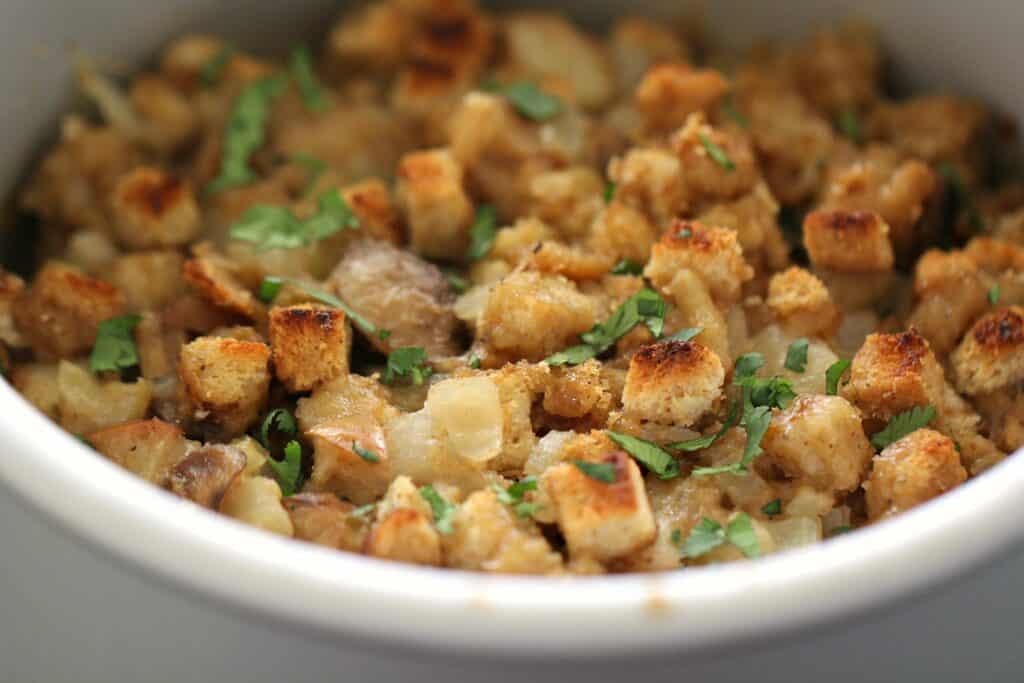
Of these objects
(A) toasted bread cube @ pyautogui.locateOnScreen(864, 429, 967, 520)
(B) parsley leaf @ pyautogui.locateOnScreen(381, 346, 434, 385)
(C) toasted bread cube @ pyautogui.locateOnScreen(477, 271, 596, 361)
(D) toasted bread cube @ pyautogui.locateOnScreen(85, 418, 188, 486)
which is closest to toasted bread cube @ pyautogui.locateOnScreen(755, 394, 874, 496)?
(A) toasted bread cube @ pyautogui.locateOnScreen(864, 429, 967, 520)

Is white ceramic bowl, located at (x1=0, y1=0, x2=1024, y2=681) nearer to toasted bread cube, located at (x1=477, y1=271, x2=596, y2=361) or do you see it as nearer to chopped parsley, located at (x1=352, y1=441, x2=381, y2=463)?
chopped parsley, located at (x1=352, y1=441, x2=381, y2=463)

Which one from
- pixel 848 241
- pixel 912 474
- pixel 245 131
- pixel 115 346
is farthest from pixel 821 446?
pixel 245 131

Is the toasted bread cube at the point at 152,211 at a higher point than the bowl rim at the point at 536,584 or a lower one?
lower

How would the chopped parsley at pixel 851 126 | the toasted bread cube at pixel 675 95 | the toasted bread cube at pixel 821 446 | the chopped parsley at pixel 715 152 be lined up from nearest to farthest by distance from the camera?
the toasted bread cube at pixel 821 446 < the chopped parsley at pixel 715 152 < the toasted bread cube at pixel 675 95 < the chopped parsley at pixel 851 126

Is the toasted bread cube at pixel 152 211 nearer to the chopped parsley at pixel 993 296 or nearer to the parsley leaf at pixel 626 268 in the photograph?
the parsley leaf at pixel 626 268

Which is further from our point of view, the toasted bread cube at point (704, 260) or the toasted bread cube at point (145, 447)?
the toasted bread cube at point (704, 260)

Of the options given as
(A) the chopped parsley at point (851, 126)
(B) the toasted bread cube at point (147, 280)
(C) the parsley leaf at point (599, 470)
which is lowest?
(B) the toasted bread cube at point (147, 280)

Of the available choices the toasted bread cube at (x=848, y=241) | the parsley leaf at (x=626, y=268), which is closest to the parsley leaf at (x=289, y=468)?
the parsley leaf at (x=626, y=268)

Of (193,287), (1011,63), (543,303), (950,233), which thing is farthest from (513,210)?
(1011,63)
